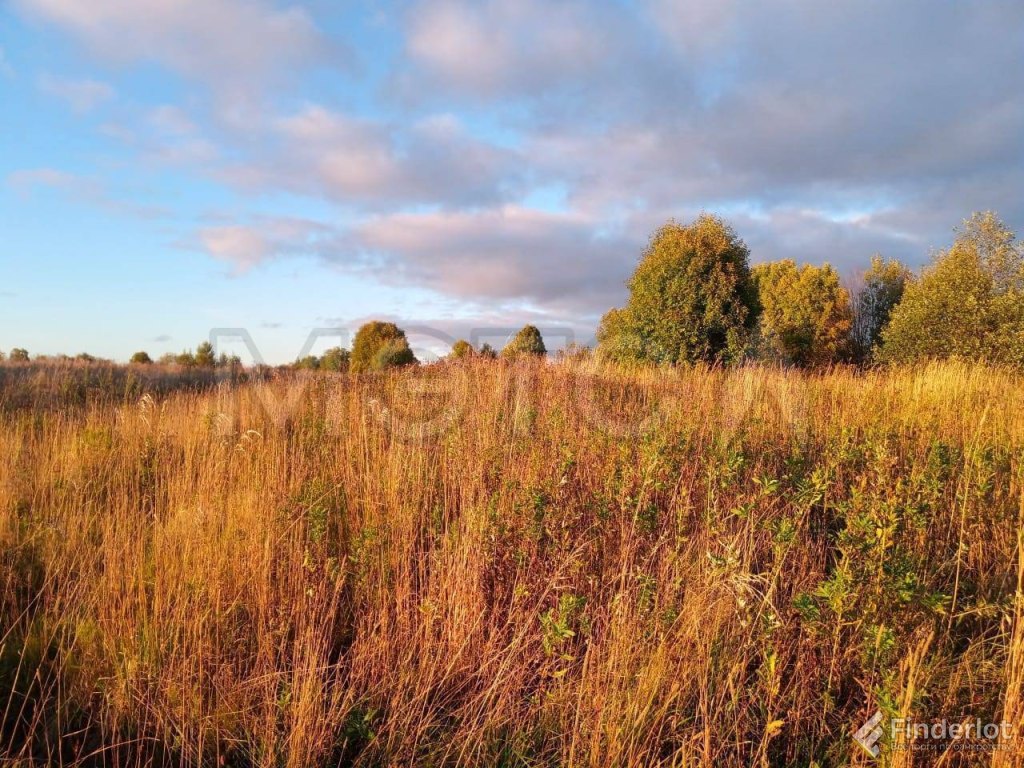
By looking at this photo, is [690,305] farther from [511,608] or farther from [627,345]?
[511,608]

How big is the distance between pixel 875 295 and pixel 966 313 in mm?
19668

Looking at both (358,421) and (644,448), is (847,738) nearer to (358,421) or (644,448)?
(644,448)

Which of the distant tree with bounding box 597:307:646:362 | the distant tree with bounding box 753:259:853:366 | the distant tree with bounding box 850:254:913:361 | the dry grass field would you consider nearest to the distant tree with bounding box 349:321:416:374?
the distant tree with bounding box 597:307:646:362

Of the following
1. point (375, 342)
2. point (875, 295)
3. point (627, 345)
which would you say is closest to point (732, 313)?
point (627, 345)

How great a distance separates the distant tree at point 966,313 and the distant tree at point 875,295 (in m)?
14.3

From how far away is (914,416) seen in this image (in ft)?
20.1

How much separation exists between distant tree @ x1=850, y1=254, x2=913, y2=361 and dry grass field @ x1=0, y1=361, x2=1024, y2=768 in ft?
87.3

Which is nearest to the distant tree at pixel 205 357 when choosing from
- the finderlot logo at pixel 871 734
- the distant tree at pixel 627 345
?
the distant tree at pixel 627 345

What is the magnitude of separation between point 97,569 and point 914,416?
7.33 metres

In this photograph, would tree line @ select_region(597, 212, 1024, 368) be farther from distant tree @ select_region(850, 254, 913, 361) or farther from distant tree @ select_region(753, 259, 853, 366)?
distant tree @ select_region(850, 254, 913, 361)

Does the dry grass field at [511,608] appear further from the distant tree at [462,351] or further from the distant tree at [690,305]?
the distant tree at [690,305]

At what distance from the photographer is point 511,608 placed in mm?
2648

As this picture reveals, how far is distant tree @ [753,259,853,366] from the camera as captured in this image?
80.0 feet

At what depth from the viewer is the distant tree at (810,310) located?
24.4 m
